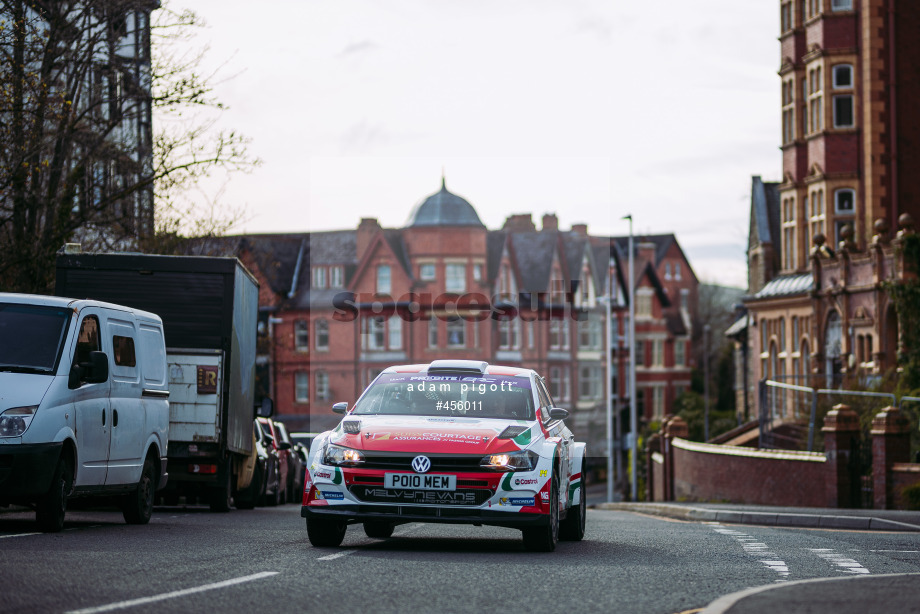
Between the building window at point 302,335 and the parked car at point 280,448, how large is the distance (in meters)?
57.0

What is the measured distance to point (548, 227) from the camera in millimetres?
95188

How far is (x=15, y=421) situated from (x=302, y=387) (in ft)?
240

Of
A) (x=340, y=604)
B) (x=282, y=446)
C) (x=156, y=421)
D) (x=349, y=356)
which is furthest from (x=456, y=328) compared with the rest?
(x=340, y=604)

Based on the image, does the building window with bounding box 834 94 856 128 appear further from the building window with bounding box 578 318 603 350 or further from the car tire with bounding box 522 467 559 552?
the building window with bounding box 578 318 603 350

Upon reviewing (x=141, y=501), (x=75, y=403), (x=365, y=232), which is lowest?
(x=141, y=501)

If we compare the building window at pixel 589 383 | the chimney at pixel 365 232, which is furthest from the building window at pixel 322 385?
the building window at pixel 589 383

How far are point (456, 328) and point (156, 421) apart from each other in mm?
70683

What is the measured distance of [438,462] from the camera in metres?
12.2

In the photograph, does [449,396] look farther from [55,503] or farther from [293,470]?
[293,470]

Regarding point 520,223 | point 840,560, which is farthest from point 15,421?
point 520,223

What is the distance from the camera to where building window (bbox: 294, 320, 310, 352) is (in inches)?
3423

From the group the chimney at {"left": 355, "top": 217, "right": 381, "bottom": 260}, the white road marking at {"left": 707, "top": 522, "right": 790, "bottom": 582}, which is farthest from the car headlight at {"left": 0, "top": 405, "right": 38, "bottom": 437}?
the chimney at {"left": 355, "top": 217, "right": 381, "bottom": 260}

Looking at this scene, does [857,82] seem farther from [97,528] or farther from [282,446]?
[97,528]

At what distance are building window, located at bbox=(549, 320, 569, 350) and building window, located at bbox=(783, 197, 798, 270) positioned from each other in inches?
1693
